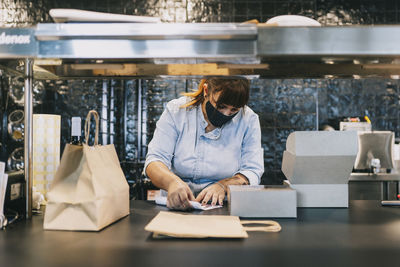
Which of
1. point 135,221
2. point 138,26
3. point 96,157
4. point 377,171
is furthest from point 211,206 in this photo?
point 377,171

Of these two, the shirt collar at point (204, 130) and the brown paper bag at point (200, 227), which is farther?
the shirt collar at point (204, 130)

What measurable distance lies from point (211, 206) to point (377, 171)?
8.72ft

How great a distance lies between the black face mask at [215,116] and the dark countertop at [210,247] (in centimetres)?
76

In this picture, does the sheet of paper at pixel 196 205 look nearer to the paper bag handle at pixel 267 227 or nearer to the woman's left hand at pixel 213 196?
the woman's left hand at pixel 213 196

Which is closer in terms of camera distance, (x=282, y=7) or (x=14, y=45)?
(x=14, y=45)

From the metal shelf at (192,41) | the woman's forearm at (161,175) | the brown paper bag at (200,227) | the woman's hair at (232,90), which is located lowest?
the brown paper bag at (200,227)

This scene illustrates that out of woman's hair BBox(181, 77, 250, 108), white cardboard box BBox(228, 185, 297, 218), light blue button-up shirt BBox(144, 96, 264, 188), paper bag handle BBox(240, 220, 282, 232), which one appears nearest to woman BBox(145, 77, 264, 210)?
light blue button-up shirt BBox(144, 96, 264, 188)

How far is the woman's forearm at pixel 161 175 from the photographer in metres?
1.84

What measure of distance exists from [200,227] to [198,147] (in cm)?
98

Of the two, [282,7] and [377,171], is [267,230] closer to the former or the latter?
[377,171]

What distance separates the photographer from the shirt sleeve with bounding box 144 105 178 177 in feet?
6.88

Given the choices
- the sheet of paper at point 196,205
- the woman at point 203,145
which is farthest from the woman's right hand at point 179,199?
the woman at point 203,145

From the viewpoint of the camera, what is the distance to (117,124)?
4.20m

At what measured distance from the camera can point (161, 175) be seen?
192cm
